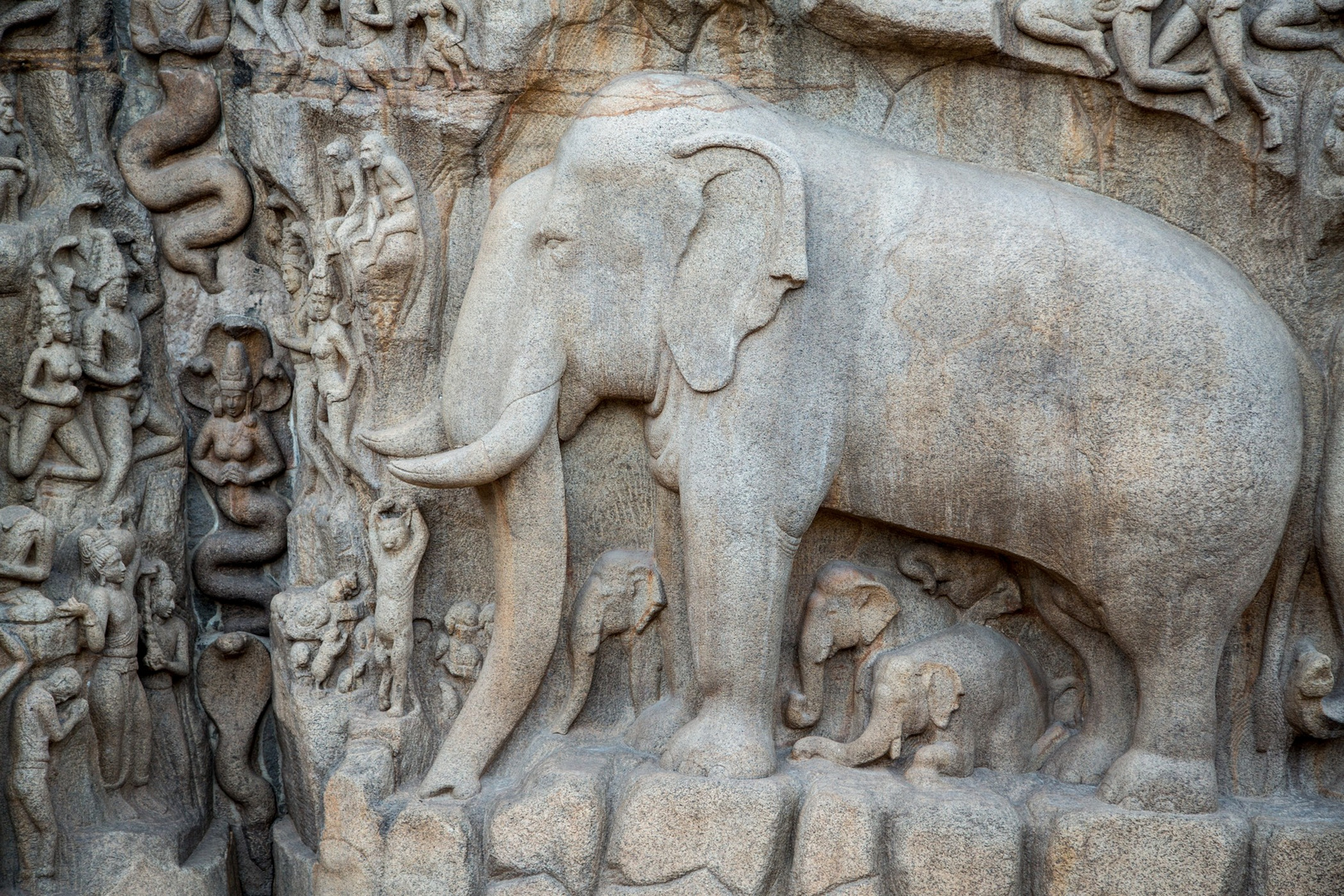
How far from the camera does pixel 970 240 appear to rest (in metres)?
5.14

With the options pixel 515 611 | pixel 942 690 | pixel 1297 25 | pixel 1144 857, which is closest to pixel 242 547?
pixel 515 611

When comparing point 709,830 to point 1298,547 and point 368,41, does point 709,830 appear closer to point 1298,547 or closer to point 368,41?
point 1298,547

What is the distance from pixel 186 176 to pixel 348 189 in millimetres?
796

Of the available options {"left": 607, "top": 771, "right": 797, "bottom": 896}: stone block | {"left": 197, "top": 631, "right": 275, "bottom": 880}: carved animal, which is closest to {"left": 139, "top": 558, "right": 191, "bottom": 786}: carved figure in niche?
{"left": 197, "top": 631, "right": 275, "bottom": 880}: carved animal

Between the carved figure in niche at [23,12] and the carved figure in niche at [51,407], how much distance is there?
803mm

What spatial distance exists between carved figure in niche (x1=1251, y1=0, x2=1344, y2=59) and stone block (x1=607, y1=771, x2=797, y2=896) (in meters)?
2.68

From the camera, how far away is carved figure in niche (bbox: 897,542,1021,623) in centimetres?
554

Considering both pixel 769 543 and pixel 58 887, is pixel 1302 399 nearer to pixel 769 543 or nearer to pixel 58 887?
pixel 769 543

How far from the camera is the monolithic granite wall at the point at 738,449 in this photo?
5.15 meters

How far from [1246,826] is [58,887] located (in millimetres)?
3814

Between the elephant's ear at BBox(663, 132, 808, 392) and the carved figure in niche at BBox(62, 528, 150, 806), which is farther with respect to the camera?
the carved figure in niche at BBox(62, 528, 150, 806)

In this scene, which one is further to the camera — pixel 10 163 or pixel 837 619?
pixel 10 163

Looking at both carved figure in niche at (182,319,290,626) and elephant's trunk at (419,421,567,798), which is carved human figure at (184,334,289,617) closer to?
carved figure in niche at (182,319,290,626)

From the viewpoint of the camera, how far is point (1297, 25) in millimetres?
5137
